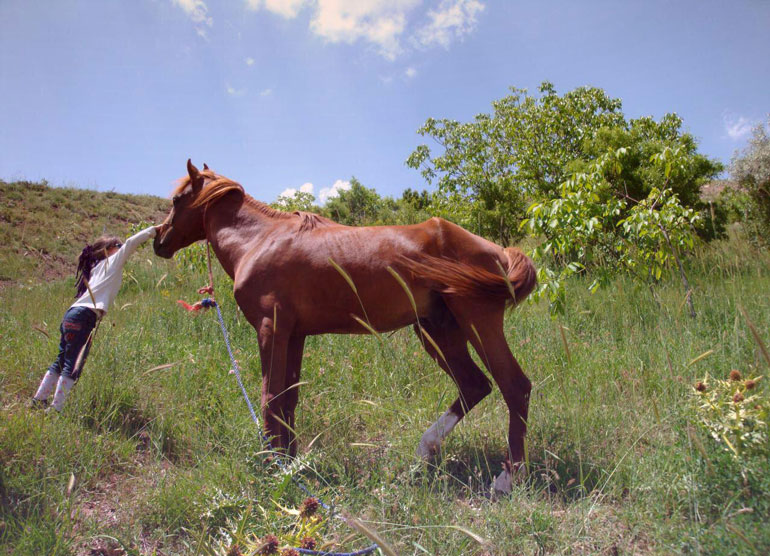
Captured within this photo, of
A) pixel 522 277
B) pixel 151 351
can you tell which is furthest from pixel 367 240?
pixel 151 351

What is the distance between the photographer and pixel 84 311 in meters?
3.81

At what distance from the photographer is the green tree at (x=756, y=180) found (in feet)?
26.6

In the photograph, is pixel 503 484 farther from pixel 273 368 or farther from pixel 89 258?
pixel 89 258

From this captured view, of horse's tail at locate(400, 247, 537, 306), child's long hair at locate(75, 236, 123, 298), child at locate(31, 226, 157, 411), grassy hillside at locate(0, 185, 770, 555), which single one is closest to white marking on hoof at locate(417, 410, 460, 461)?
grassy hillside at locate(0, 185, 770, 555)

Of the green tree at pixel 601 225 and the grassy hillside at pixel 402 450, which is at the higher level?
the green tree at pixel 601 225

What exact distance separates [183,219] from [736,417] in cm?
368

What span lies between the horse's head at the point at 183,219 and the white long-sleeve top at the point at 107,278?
1.81 ft

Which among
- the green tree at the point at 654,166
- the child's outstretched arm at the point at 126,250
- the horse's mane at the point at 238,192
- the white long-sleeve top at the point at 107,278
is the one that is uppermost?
the green tree at the point at 654,166

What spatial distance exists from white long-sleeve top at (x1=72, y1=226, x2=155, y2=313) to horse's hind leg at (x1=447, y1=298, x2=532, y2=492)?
Result: 2973mm

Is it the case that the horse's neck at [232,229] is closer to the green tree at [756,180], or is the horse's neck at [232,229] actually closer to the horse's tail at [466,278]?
the horse's tail at [466,278]

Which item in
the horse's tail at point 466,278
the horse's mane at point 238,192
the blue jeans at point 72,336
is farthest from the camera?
the blue jeans at point 72,336

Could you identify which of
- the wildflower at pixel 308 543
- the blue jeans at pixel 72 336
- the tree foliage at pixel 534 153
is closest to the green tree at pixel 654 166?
the tree foliage at pixel 534 153

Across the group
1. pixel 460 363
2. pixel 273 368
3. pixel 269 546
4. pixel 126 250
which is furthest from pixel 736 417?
pixel 126 250

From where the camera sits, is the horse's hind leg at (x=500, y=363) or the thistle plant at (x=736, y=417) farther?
the horse's hind leg at (x=500, y=363)
